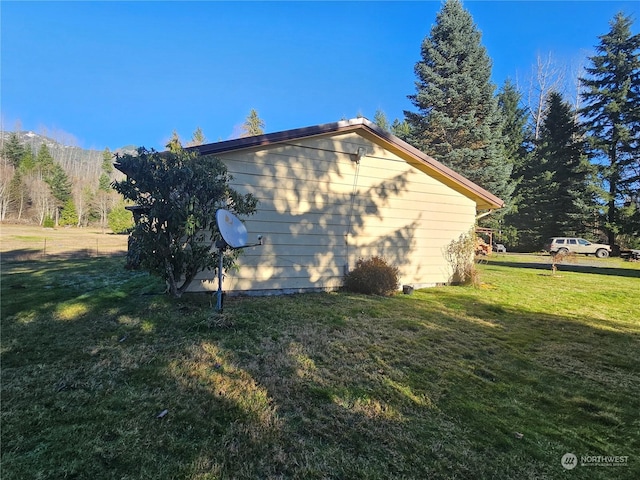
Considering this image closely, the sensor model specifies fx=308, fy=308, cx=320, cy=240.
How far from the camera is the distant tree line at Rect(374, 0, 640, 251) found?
21922 millimetres

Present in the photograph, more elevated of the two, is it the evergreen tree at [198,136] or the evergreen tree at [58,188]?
the evergreen tree at [198,136]

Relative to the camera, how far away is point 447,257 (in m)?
9.77

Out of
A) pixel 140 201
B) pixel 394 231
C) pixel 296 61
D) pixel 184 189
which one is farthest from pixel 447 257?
pixel 296 61

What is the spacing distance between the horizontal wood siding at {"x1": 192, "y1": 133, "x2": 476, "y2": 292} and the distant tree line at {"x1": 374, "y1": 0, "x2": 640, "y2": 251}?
13.9 metres

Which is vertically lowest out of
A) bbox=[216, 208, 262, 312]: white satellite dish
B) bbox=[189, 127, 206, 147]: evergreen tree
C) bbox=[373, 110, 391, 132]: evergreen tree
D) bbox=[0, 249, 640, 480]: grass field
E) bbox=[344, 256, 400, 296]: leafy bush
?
bbox=[0, 249, 640, 480]: grass field

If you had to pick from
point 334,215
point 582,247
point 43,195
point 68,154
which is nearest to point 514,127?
point 582,247

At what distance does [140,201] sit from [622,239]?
34386 millimetres

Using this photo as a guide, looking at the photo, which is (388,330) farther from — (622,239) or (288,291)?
(622,239)

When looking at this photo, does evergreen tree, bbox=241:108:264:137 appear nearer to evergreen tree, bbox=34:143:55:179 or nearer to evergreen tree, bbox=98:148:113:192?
evergreen tree, bbox=98:148:113:192

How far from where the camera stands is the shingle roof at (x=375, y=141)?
22.6ft

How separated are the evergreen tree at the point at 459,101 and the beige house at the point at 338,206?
1362 cm

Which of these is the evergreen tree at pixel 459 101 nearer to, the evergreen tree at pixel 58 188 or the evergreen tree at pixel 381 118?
the evergreen tree at pixel 381 118

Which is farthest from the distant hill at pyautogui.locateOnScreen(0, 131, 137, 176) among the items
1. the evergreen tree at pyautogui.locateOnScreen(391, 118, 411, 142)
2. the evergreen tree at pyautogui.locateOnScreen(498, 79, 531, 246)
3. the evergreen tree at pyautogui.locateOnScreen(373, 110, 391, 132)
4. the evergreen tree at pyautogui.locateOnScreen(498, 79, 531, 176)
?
the evergreen tree at pyautogui.locateOnScreen(498, 79, 531, 246)
